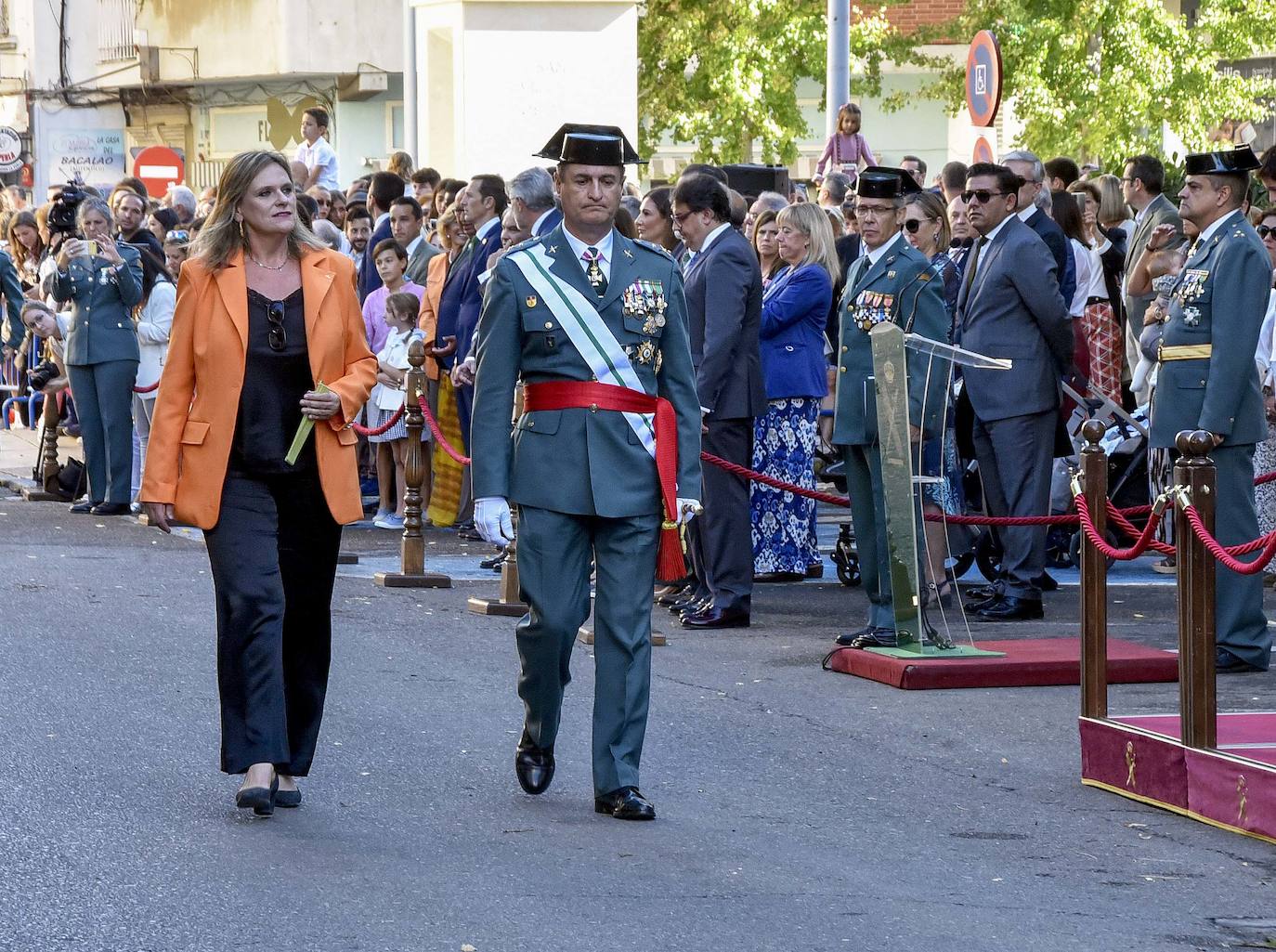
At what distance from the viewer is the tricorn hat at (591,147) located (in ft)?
22.9

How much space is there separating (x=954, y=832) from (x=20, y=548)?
27.0 feet

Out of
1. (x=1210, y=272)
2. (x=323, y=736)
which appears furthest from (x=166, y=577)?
(x=1210, y=272)

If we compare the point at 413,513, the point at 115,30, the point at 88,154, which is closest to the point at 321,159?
the point at 413,513

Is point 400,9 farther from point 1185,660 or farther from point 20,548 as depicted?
point 1185,660

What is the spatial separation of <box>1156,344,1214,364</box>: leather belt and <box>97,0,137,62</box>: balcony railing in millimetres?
35048

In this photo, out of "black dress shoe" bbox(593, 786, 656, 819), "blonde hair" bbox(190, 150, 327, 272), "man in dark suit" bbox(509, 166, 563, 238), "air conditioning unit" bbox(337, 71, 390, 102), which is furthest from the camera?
"air conditioning unit" bbox(337, 71, 390, 102)

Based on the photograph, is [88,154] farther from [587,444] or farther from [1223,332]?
[587,444]

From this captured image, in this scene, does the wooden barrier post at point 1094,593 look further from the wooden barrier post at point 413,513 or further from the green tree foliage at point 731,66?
the green tree foliage at point 731,66

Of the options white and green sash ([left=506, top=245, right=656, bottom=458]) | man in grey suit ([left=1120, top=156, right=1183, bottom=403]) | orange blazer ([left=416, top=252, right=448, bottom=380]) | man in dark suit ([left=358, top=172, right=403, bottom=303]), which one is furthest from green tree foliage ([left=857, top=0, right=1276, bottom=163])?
white and green sash ([left=506, top=245, right=656, bottom=458])

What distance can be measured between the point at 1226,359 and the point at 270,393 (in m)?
4.21

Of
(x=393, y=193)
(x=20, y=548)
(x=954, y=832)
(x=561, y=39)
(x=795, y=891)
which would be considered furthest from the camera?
(x=561, y=39)

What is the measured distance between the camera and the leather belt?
9.54 meters

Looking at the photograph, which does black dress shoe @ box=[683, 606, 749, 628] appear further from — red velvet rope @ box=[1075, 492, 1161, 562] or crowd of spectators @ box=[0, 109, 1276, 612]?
red velvet rope @ box=[1075, 492, 1161, 562]

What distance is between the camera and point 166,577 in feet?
41.2
